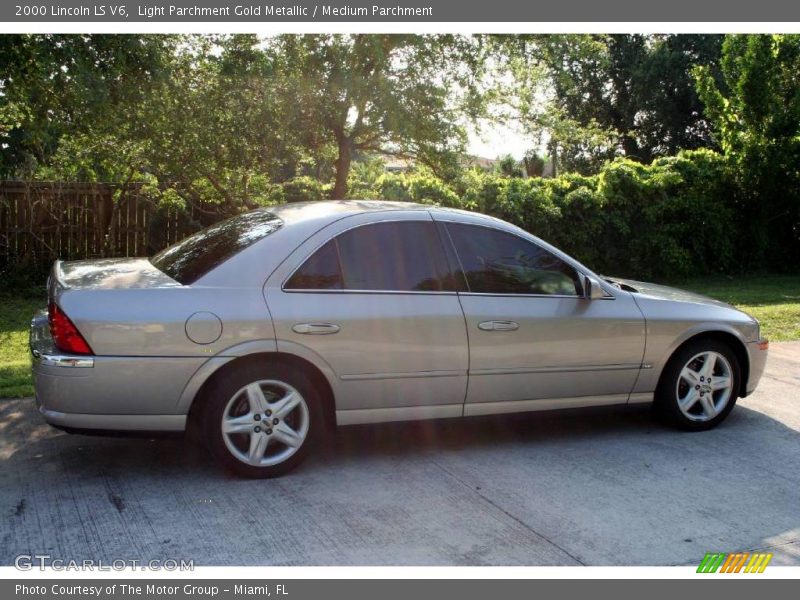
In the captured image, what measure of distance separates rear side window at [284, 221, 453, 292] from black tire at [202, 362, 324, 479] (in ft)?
1.74

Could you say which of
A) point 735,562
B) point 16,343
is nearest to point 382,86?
point 16,343

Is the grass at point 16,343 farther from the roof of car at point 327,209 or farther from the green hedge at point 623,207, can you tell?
the green hedge at point 623,207

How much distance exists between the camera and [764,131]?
54.5ft

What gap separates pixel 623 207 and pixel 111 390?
12436mm

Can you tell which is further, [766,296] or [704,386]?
[766,296]

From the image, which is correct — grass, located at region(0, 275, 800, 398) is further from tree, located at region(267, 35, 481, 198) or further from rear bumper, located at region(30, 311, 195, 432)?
tree, located at region(267, 35, 481, 198)

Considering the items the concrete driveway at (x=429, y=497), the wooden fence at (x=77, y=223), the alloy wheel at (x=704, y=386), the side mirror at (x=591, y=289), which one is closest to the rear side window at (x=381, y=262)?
the side mirror at (x=591, y=289)

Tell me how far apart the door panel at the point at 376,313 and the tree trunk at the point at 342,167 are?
7.62 meters

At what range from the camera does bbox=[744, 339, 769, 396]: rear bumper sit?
6212 millimetres

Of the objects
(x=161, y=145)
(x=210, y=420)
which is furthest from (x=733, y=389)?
(x=161, y=145)

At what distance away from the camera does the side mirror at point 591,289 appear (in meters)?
5.64

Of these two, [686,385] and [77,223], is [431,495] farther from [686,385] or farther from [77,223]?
[77,223]
